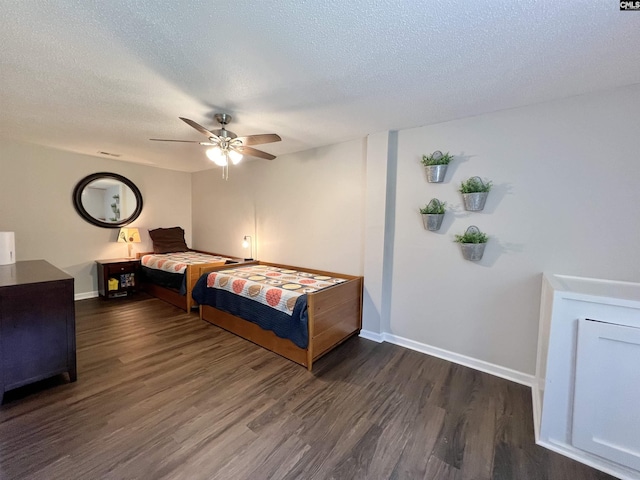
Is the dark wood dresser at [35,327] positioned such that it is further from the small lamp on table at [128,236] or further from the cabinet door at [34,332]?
the small lamp on table at [128,236]

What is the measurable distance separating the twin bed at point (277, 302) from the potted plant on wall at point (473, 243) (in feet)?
3.81

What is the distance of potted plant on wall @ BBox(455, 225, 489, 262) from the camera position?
7.64 feet

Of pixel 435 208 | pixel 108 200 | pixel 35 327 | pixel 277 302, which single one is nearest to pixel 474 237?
pixel 435 208

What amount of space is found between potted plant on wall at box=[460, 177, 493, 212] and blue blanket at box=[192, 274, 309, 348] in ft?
5.53

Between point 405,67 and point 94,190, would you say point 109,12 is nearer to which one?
point 405,67

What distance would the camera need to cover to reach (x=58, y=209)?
13.1ft

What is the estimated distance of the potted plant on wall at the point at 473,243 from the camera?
7.64ft

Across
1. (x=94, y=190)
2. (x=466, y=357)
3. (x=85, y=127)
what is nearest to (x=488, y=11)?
(x=466, y=357)

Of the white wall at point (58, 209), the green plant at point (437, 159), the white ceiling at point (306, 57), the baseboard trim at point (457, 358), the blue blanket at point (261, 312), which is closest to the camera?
the white ceiling at point (306, 57)

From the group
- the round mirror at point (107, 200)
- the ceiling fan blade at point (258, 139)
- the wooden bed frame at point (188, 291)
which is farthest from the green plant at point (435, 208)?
the round mirror at point (107, 200)

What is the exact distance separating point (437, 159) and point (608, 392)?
1.99 meters

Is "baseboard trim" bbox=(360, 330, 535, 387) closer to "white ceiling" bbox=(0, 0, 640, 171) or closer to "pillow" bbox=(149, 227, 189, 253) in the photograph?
"white ceiling" bbox=(0, 0, 640, 171)

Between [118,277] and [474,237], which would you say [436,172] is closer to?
[474,237]

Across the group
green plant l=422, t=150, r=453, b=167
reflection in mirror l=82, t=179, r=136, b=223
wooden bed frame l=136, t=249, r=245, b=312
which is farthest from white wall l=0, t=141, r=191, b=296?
green plant l=422, t=150, r=453, b=167
